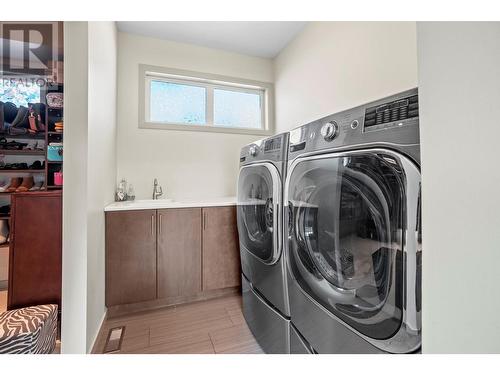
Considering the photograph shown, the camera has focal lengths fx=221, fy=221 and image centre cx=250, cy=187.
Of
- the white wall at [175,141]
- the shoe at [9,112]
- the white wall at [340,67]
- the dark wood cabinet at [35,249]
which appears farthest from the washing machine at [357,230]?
the shoe at [9,112]

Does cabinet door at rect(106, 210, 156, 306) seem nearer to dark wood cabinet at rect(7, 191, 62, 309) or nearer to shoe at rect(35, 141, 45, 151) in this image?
dark wood cabinet at rect(7, 191, 62, 309)

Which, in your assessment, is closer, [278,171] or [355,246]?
[355,246]

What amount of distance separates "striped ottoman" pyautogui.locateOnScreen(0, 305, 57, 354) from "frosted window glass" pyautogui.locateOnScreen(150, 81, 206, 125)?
1.89m

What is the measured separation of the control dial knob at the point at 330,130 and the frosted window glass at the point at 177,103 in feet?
6.66

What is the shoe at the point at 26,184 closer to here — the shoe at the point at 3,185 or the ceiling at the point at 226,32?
the shoe at the point at 3,185

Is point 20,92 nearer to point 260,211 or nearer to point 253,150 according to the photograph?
point 253,150

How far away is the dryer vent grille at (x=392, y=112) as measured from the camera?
0.60 meters

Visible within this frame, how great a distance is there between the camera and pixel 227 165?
2.69 metres

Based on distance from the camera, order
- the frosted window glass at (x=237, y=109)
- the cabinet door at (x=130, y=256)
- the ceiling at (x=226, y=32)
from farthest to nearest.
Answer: the frosted window glass at (x=237, y=109) → the ceiling at (x=226, y=32) → the cabinet door at (x=130, y=256)

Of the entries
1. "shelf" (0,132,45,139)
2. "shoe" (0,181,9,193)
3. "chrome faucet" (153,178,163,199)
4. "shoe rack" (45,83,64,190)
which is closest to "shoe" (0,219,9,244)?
"shoe" (0,181,9,193)

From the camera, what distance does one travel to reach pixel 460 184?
36cm

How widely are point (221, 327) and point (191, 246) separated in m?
0.68
